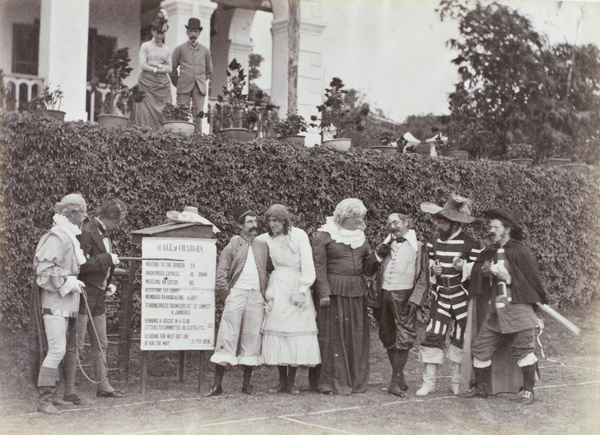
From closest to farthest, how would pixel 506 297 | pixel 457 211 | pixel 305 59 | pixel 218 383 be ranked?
pixel 218 383, pixel 506 297, pixel 457 211, pixel 305 59

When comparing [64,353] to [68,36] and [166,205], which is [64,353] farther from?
[68,36]

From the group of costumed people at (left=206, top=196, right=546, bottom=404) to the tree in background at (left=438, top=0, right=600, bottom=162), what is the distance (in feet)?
34.4

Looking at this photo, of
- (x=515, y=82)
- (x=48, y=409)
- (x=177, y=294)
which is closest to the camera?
(x=48, y=409)

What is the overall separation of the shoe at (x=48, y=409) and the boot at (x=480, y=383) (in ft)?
12.0

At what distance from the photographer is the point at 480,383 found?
7.61m

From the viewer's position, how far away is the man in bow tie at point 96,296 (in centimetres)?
682

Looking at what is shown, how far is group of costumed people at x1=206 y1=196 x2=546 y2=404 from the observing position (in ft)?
24.2

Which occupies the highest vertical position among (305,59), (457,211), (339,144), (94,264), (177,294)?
(305,59)

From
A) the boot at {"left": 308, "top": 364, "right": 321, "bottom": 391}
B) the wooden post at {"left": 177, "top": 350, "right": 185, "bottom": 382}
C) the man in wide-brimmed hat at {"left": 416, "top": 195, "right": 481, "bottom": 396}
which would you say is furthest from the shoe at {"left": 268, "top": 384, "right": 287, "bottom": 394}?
the man in wide-brimmed hat at {"left": 416, "top": 195, "right": 481, "bottom": 396}

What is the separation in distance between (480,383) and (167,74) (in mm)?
6816

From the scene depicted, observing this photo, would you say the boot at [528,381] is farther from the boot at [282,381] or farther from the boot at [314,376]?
the boot at [282,381]

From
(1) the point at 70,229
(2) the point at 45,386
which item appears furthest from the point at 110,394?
(1) the point at 70,229

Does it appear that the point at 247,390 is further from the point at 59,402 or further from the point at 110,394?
the point at 59,402

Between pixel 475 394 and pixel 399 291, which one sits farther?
pixel 399 291
